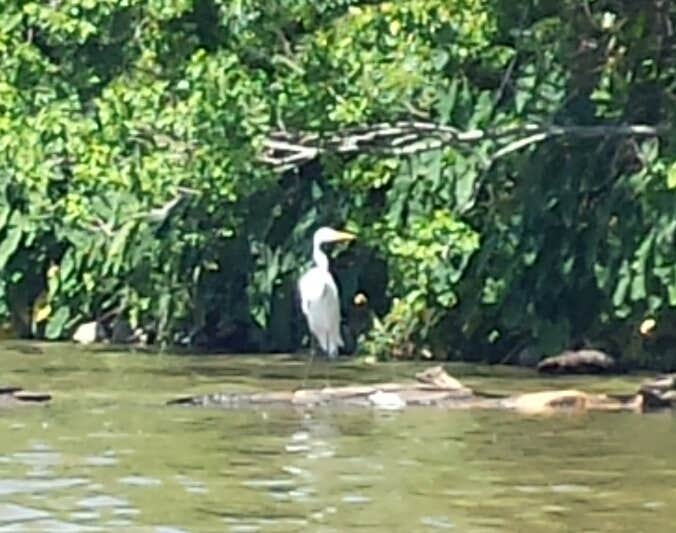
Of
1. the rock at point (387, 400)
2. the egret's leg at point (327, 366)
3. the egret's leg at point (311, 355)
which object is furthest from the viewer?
the egret's leg at point (311, 355)

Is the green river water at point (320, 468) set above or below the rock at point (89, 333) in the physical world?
below

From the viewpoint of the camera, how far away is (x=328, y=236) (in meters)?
21.8

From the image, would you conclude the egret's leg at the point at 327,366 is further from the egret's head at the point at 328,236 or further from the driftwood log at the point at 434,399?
the driftwood log at the point at 434,399

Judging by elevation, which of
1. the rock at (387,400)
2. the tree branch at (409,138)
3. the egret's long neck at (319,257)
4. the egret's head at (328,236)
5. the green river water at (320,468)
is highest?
the tree branch at (409,138)

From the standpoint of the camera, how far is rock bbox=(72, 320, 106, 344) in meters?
25.7

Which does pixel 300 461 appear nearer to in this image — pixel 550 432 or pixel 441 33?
pixel 550 432

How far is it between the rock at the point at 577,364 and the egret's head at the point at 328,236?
2.22 meters

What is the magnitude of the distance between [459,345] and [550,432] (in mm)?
7377

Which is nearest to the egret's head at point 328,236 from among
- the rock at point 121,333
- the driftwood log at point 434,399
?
the driftwood log at point 434,399

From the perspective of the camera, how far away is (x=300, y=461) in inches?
548

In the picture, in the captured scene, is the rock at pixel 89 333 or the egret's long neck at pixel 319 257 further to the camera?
the rock at pixel 89 333

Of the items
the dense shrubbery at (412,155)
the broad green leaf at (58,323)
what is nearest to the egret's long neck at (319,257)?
the dense shrubbery at (412,155)

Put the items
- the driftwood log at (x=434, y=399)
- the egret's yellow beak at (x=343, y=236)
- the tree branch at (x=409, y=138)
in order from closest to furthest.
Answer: the driftwood log at (x=434, y=399) < the tree branch at (x=409, y=138) < the egret's yellow beak at (x=343, y=236)

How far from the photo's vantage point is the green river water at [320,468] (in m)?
11.6
